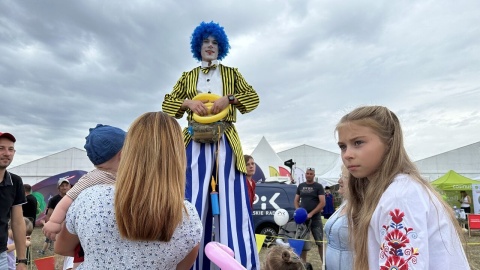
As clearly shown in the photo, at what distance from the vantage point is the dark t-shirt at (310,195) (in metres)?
7.24

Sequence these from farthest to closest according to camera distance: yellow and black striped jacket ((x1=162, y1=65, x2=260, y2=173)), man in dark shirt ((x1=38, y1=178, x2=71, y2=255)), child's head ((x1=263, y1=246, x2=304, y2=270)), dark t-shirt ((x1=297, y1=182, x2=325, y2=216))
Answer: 1. dark t-shirt ((x1=297, y1=182, x2=325, y2=216))
2. man in dark shirt ((x1=38, y1=178, x2=71, y2=255))
3. yellow and black striped jacket ((x1=162, y1=65, x2=260, y2=173))
4. child's head ((x1=263, y1=246, x2=304, y2=270))

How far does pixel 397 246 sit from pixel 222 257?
55 cm

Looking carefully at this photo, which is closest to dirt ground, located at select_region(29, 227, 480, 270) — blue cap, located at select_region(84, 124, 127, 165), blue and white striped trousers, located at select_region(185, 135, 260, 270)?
blue and white striped trousers, located at select_region(185, 135, 260, 270)

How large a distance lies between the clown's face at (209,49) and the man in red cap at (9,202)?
1.63 meters

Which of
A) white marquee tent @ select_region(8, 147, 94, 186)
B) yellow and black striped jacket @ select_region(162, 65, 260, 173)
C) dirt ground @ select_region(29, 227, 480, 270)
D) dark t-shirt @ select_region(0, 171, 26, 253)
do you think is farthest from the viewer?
white marquee tent @ select_region(8, 147, 94, 186)

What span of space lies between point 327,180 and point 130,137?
16484mm

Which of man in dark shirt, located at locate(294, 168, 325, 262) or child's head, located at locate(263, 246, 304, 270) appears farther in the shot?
man in dark shirt, located at locate(294, 168, 325, 262)

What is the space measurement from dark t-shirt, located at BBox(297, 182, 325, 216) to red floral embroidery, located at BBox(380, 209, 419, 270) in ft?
20.3

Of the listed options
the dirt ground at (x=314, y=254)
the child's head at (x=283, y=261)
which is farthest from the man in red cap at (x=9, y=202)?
the dirt ground at (x=314, y=254)

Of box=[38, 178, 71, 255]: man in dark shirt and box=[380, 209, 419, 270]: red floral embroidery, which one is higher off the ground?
box=[38, 178, 71, 255]: man in dark shirt

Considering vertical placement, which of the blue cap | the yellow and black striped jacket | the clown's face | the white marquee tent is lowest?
the blue cap

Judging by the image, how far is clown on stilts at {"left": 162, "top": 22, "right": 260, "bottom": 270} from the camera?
8.75 ft

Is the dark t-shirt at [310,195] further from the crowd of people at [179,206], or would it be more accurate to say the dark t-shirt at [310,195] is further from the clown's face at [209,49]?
the crowd of people at [179,206]

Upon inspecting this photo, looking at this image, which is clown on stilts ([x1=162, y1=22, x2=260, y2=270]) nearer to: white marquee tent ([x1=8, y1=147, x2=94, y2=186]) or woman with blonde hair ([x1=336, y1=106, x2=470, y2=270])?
woman with blonde hair ([x1=336, y1=106, x2=470, y2=270])
